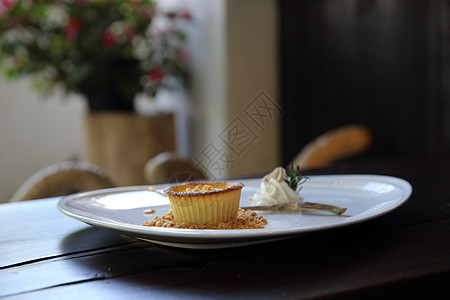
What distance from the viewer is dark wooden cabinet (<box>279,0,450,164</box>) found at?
2098 millimetres

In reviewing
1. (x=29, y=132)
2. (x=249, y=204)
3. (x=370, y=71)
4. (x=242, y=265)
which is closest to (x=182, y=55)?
(x=370, y=71)

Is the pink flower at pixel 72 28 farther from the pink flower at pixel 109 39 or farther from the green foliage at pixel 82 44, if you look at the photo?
the pink flower at pixel 109 39

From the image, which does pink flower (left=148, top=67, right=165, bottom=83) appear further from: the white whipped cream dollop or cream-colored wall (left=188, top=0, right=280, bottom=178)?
the white whipped cream dollop

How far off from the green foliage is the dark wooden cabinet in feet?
2.31

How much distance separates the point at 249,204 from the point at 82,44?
201cm

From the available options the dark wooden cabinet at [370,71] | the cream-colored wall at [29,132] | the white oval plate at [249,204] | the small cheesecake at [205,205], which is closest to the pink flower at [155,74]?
the dark wooden cabinet at [370,71]

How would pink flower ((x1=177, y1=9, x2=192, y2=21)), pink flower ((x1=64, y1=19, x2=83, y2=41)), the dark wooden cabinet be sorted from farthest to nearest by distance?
pink flower ((x1=177, y1=9, x2=192, y2=21)), pink flower ((x1=64, y1=19, x2=83, y2=41)), the dark wooden cabinet

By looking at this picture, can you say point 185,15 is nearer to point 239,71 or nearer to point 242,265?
point 239,71

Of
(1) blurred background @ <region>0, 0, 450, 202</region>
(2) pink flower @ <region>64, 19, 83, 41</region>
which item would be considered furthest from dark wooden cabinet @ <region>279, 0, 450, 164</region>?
(2) pink flower @ <region>64, 19, 83, 41</region>

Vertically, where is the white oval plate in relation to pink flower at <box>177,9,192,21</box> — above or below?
below

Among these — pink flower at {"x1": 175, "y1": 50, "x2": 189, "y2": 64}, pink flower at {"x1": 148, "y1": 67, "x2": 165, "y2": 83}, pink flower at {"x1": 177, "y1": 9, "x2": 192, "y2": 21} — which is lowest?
pink flower at {"x1": 148, "y1": 67, "x2": 165, "y2": 83}

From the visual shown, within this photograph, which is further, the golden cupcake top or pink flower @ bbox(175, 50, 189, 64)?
pink flower @ bbox(175, 50, 189, 64)

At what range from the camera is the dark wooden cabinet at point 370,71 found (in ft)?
6.88

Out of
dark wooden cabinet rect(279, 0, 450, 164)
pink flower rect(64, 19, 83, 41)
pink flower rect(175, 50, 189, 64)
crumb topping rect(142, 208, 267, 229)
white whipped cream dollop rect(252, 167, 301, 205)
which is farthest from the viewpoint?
pink flower rect(175, 50, 189, 64)
